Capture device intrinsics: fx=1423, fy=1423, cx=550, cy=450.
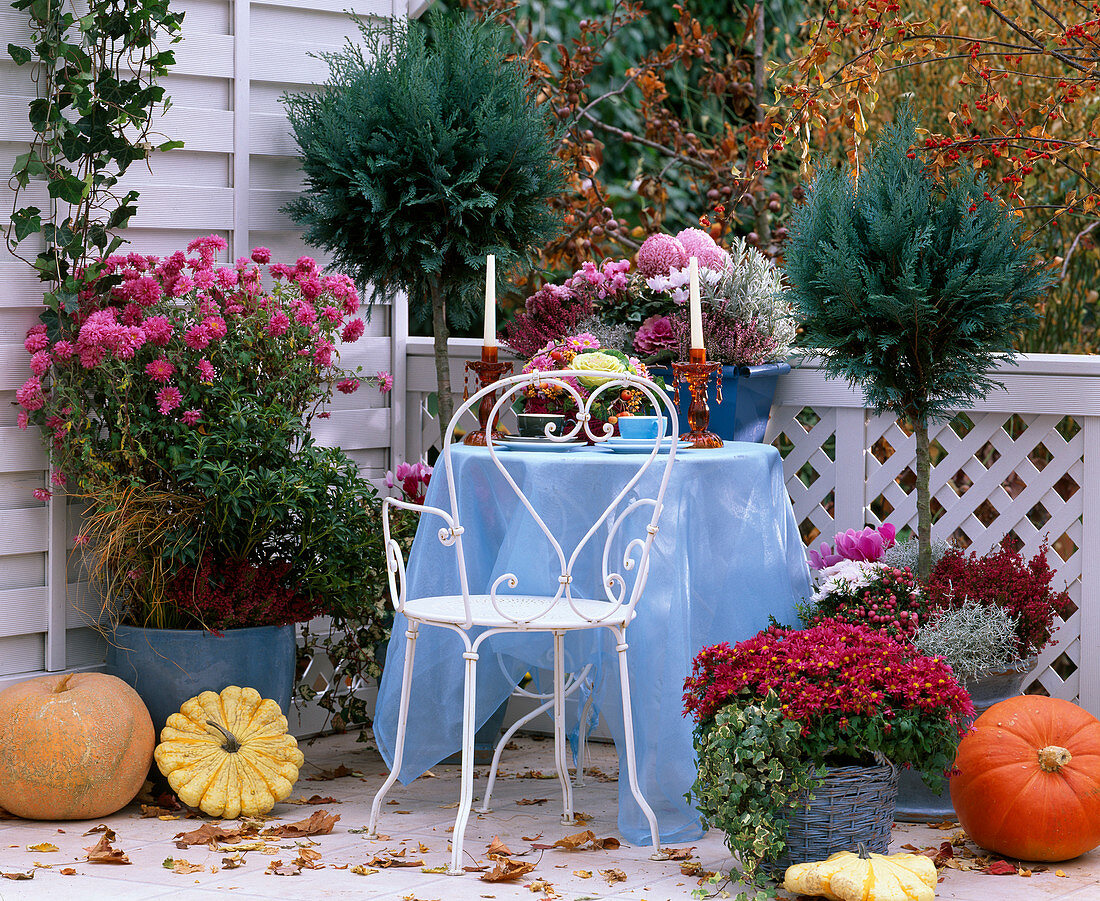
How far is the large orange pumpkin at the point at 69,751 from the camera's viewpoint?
126 inches

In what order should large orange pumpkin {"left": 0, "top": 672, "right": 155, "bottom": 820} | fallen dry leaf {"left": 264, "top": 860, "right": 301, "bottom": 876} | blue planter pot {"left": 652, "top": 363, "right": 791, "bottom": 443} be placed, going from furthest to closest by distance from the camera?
blue planter pot {"left": 652, "top": 363, "right": 791, "bottom": 443} → large orange pumpkin {"left": 0, "top": 672, "right": 155, "bottom": 820} → fallen dry leaf {"left": 264, "top": 860, "right": 301, "bottom": 876}

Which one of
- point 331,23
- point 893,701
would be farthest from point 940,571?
point 331,23

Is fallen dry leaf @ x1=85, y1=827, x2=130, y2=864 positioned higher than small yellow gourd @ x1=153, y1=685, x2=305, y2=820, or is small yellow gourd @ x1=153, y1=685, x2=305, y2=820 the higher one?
small yellow gourd @ x1=153, y1=685, x2=305, y2=820

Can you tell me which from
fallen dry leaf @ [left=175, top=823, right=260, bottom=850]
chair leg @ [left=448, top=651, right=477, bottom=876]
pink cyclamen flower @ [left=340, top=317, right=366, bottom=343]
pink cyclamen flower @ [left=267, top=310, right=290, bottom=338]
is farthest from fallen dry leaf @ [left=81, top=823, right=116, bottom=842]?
pink cyclamen flower @ [left=340, top=317, right=366, bottom=343]

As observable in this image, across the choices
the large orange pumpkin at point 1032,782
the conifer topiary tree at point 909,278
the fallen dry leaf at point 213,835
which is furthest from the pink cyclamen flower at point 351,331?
the large orange pumpkin at point 1032,782

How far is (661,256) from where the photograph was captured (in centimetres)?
387

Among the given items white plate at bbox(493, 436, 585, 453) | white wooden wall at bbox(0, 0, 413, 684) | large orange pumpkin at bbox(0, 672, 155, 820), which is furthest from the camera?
white wooden wall at bbox(0, 0, 413, 684)

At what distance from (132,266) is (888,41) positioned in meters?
2.00

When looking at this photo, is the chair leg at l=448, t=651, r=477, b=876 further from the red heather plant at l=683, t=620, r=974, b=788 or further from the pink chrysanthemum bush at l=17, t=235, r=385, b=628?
the pink chrysanthemum bush at l=17, t=235, r=385, b=628

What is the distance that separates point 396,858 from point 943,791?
1276 millimetres

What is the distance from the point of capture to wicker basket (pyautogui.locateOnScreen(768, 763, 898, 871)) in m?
2.77

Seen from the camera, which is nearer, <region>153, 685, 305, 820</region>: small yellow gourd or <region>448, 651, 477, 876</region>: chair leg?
<region>448, 651, 477, 876</region>: chair leg

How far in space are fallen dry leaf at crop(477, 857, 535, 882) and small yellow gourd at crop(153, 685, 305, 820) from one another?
2.35ft

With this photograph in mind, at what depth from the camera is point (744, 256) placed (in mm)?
3859
